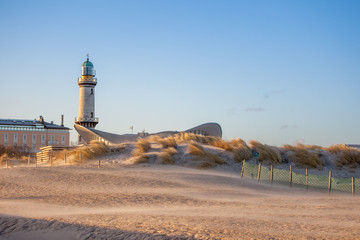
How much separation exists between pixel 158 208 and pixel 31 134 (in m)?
75.2

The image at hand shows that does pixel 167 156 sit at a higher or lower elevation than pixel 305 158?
higher

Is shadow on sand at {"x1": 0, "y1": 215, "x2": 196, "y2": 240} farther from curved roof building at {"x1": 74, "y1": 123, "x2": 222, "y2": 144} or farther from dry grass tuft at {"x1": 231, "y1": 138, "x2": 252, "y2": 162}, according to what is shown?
curved roof building at {"x1": 74, "y1": 123, "x2": 222, "y2": 144}

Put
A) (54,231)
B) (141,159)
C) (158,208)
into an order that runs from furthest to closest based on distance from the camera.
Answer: (141,159)
(158,208)
(54,231)

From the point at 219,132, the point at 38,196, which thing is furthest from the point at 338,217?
the point at 219,132

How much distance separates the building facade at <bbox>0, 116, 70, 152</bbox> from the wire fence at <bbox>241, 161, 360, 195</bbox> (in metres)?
64.5

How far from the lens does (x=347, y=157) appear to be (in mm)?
29062

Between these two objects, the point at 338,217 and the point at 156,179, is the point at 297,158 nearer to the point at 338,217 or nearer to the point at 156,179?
the point at 156,179

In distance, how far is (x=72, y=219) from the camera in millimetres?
11234

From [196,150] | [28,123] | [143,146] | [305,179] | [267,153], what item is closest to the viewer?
[305,179]

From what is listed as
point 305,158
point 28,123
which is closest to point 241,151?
point 305,158

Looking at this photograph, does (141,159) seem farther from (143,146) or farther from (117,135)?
(117,135)

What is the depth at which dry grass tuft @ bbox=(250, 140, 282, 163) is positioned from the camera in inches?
1119

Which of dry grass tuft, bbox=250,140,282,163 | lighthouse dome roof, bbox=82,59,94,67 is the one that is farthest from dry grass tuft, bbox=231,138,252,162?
lighthouse dome roof, bbox=82,59,94,67

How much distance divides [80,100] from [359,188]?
47858mm
